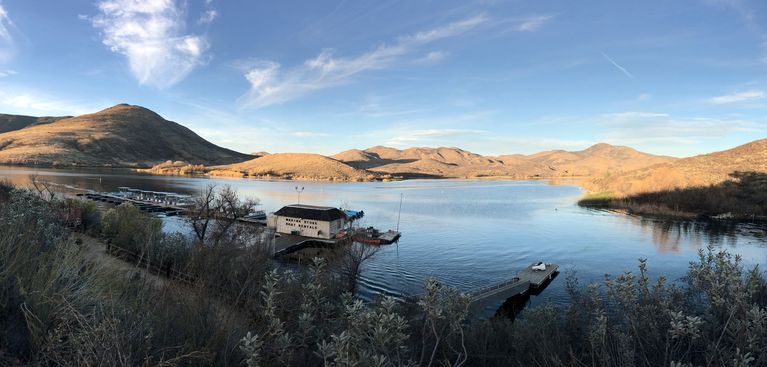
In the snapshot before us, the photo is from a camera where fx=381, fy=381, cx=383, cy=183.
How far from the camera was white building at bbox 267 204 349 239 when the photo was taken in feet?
150

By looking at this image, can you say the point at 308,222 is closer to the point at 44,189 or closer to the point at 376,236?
the point at 376,236

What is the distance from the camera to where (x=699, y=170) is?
93.3 m

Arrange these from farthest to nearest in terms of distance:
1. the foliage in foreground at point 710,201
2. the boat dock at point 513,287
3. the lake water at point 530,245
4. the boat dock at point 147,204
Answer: the foliage in foreground at point 710,201 < the boat dock at point 147,204 < the lake water at point 530,245 < the boat dock at point 513,287

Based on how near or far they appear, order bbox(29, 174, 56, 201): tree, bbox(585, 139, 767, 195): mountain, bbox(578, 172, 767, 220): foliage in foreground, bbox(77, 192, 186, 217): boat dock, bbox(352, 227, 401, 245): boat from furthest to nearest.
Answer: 1. bbox(585, 139, 767, 195): mountain
2. bbox(578, 172, 767, 220): foliage in foreground
3. bbox(77, 192, 186, 217): boat dock
4. bbox(352, 227, 401, 245): boat
5. bbox(29, 174, 56, 201): tree

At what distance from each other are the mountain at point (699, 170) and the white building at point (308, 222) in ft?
261

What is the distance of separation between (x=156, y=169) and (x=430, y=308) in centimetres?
21899

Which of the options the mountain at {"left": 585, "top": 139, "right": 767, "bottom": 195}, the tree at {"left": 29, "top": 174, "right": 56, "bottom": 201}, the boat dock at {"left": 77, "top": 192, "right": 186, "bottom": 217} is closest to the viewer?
the tree at {"left": 29, "top": 174, "right": 56, "bottom": 201}

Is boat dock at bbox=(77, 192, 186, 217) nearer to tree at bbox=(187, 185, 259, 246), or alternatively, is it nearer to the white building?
the white building

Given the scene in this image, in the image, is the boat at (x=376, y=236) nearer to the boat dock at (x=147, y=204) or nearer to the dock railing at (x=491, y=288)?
the dock railing at (x=491, y=288)

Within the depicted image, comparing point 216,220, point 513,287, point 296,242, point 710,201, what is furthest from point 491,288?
point 710,201

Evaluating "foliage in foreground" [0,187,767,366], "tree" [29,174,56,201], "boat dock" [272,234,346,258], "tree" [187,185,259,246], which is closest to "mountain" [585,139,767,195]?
"boat dock" [272,234,346,258]

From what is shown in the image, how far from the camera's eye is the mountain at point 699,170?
86.1 m

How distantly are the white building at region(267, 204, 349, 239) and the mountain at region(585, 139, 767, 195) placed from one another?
79.4 meters

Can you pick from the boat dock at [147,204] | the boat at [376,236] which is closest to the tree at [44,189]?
the boat dock at [147,204]
